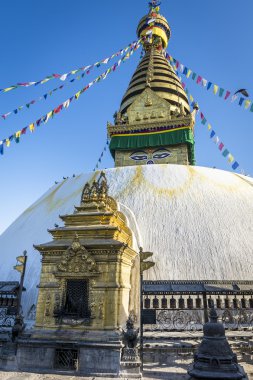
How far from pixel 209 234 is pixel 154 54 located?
21583mm

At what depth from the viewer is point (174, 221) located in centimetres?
988

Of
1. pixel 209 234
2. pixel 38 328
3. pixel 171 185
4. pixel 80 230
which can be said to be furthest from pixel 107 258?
pixel 171 185

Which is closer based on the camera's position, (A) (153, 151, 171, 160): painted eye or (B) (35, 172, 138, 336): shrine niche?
(B) (35, 172, 138, 336): shrine niche

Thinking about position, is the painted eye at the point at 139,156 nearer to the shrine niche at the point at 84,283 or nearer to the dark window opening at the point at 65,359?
the shrine niche at the point at 84,283

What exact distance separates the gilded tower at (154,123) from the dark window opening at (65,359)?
1545 cm

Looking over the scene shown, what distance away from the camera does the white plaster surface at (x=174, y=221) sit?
863 cm

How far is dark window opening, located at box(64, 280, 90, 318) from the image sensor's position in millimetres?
5605

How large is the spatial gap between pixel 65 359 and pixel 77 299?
1074mm

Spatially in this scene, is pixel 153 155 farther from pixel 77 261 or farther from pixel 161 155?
pixel 77 261

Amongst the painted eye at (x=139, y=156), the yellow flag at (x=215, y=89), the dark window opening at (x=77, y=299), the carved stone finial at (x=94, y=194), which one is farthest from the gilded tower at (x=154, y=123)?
the dark window opening at (x=77, y=299)

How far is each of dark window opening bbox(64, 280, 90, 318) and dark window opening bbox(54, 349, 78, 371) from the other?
2.17 ft

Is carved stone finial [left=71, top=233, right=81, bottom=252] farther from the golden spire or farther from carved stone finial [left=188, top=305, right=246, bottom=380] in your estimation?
the golden spire

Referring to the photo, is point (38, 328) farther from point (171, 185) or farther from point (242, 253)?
point (171, 185)

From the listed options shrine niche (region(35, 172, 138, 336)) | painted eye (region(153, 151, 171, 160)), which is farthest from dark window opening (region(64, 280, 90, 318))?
painted eye (region(153, 151, 171, 160))
